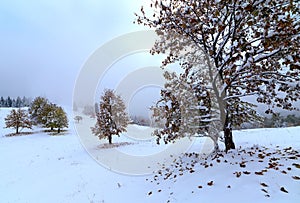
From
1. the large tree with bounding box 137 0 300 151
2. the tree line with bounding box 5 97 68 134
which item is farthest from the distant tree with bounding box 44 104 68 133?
the large tree with bounding box 137 0 300 151

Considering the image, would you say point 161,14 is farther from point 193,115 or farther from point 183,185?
point 183,185

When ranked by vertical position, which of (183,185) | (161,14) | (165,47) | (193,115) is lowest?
(183,185)

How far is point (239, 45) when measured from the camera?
4.29 m

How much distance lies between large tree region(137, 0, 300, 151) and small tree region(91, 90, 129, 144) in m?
12.5

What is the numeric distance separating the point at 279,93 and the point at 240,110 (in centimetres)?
172

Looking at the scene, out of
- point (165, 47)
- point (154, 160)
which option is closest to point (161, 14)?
point (165, 47)

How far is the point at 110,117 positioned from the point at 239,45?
16.1 meters

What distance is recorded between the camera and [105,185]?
7.33 m

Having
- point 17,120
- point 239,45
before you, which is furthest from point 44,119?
point 239,45

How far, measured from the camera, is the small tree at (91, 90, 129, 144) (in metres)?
18.3

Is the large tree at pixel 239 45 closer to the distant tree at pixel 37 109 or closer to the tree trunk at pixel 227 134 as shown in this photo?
the tree trunk at pixel 227 134

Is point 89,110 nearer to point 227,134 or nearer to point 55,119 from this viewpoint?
point 55,119

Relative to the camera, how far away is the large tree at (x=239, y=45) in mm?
4301

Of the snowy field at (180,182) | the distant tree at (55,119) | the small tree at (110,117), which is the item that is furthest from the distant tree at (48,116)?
the snowy field at (180,182)
